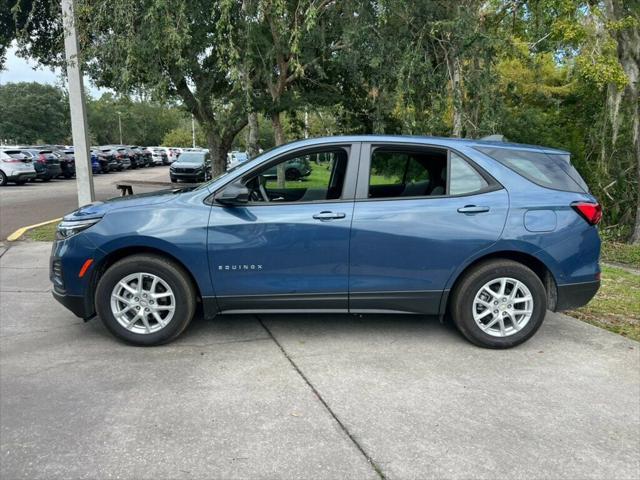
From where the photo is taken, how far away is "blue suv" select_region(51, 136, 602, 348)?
4188mm

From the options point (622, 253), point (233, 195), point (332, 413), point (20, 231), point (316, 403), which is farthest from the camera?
point (20, 231)

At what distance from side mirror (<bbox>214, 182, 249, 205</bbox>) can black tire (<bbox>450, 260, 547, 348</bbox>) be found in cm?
192

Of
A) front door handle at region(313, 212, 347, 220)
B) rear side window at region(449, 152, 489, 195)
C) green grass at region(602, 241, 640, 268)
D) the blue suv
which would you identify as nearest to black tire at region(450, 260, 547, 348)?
the blue suv

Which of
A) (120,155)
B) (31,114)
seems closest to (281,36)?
(120,155)

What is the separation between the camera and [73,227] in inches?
171

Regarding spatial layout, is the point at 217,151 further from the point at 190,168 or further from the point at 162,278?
the point at 162,278

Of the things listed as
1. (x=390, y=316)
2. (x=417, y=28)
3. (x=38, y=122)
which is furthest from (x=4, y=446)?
(x=38, y=122)

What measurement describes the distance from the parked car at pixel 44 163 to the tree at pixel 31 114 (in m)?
45.2

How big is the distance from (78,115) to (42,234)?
8.35 ft

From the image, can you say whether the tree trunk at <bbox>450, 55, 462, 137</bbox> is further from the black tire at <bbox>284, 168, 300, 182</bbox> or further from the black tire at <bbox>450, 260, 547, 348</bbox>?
the black tire at <bbox>450, 260, 547, 348</bbox>

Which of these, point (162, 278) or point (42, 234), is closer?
point (162, 278)

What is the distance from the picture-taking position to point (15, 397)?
3.48 meters

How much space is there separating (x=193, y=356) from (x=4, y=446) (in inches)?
57.9

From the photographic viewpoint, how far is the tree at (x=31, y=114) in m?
64.0
